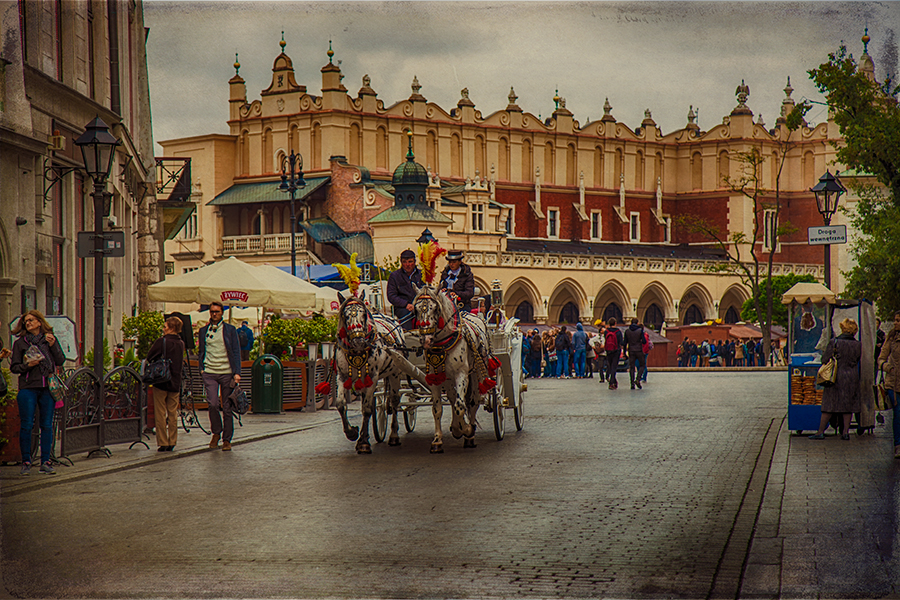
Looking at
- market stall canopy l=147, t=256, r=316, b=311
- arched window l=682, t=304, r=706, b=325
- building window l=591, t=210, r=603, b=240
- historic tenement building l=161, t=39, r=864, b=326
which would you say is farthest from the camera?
building window l=591, t=210, r=603, b=240

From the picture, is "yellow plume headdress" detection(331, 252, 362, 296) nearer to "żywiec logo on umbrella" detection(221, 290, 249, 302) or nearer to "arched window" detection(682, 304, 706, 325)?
"żywiec logo on umbrella" detection(221, 290, 249, 302)

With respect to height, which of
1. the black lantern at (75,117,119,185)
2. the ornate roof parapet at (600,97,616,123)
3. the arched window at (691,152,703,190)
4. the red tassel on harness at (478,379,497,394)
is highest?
the ornate roof parapet at (600,97,616,123)

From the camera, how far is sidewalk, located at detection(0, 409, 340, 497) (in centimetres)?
1129

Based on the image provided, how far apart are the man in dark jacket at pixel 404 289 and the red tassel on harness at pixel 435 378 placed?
129cm

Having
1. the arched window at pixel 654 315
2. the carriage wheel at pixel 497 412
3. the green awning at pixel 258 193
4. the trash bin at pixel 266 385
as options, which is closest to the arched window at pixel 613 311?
the arched window at pixel 654 315

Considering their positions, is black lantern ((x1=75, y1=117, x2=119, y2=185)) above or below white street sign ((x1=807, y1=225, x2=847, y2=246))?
above

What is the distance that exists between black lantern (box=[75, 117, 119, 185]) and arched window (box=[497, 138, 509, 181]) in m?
66.5

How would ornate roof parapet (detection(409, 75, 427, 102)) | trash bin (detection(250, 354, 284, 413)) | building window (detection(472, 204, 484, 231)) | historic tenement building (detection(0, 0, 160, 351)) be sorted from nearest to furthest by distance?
historic tenement building (detection(0, 0, 160, 351))
trash bin (detection(250, 354, 284, 413))
building window (detection(472, 204, 484, 231))
ornate roof parapet (detection(409, 75, 427, 102))

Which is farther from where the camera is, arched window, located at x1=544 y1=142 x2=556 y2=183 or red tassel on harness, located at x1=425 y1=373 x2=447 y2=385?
arched window, located at x1=544 y1=142 x2=556 y2=183

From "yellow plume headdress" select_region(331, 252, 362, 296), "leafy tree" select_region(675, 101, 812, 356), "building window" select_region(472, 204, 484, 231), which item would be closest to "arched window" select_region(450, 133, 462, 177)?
"building window" select_region(472, 204, 484, 231)

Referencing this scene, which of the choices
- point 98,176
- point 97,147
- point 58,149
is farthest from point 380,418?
point 58,149

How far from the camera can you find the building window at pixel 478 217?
71.6 m

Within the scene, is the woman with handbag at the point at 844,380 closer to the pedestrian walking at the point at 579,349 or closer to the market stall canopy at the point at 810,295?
the market stall canopy at the point at 810,295

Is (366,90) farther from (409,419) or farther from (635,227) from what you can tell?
(409,419)
